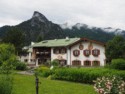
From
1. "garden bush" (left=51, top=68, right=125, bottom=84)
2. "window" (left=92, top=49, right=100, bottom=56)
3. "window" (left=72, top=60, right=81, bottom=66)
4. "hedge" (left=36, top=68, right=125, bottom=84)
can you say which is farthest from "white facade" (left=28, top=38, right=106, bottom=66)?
"garden bush" (left=51, top=68, right=125, bottom=84)

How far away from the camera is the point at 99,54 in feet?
224

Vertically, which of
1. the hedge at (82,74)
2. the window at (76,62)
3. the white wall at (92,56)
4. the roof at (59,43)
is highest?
the roof at (59,43)

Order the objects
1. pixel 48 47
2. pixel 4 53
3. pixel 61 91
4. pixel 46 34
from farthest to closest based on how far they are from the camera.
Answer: pixel 46 34 < pixel 48 47 < pixel 4 53 < pixel 61 91

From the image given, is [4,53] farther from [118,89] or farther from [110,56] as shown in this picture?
[110,56]

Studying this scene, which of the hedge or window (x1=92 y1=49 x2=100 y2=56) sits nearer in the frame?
the hedge

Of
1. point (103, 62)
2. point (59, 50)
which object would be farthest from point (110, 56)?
point (59, 50)

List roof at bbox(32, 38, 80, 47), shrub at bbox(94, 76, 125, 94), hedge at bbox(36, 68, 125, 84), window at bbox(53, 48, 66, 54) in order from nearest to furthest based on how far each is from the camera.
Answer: shrub at bbox(94, 76, 125, 94) < hedge at bbox(36, 68, 125, 84) < roof at bbox(32, 38, 80, 47) < window at bbox(53, 48, 66, 54)

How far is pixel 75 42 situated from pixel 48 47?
29.4 ft

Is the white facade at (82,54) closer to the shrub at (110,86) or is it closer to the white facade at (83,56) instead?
the white facade at (83,56)

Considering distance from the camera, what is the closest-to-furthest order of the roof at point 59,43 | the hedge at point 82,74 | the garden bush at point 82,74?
the hedge at point 82,74 → the garden bush at point 82,74 → the roof at point 59,43

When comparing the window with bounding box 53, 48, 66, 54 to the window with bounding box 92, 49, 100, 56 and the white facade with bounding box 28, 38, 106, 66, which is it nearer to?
the white facade with bounding box 28, 38, 106, 66

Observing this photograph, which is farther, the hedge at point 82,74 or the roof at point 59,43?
the roof at point 59,43

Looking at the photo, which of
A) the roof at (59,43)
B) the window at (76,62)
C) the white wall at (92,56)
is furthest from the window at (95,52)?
the roof at (59,43)

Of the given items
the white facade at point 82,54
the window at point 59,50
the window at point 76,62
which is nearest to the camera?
the white facade at point 82,54
